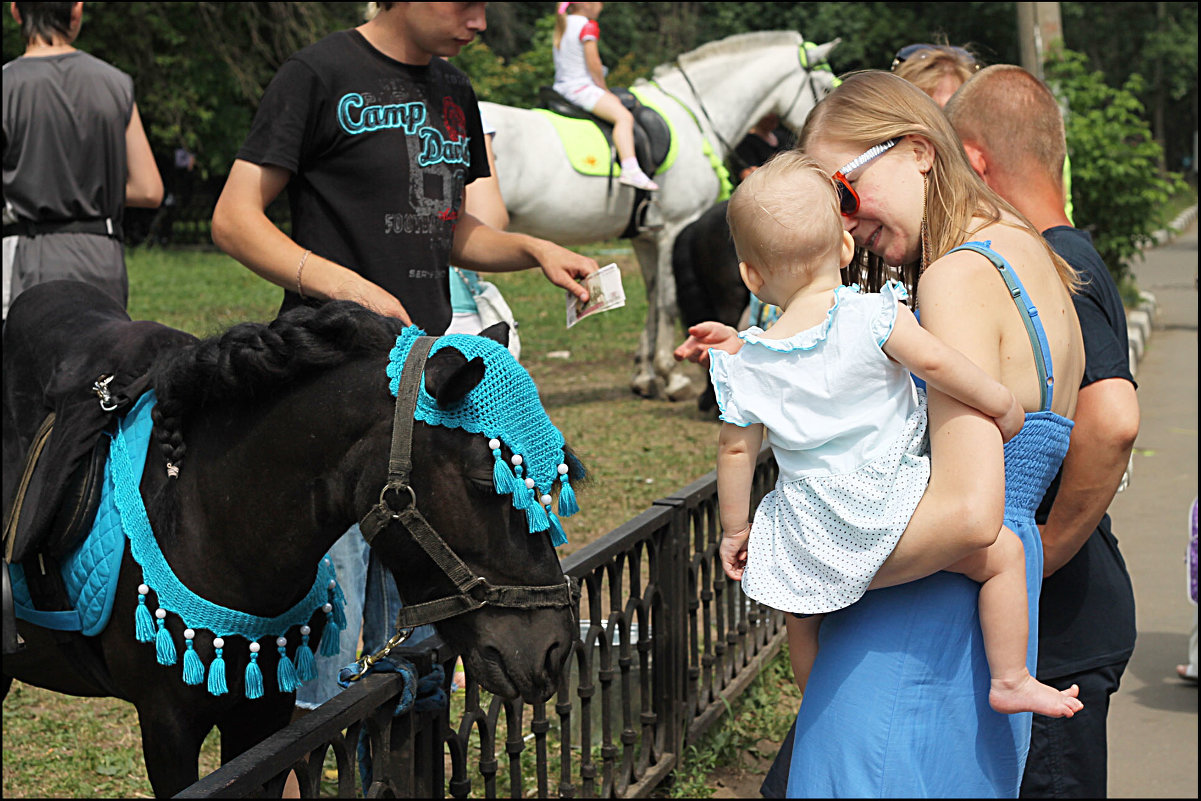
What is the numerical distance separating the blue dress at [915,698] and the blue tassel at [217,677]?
1.05 metres

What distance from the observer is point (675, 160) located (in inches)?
369

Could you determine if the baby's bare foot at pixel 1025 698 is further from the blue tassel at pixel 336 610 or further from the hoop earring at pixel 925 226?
the blue tassel at pixel 336 610

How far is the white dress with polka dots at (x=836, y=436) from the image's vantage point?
1.75 meters

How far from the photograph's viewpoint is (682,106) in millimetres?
9703

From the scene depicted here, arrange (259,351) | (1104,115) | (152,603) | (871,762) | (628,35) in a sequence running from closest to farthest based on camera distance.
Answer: (871,762) < (259,351) < (152,603) < (1104,115) < (628,35)

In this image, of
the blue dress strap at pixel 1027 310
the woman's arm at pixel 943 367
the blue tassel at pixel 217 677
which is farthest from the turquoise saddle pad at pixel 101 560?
the blue dress strap at pixel 1027 310

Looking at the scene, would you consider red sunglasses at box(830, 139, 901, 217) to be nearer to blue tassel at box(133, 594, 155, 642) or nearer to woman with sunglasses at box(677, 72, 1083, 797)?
woman with sunglasses at box(677, 72, 1083, 797)

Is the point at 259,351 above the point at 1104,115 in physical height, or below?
above

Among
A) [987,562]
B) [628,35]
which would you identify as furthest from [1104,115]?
[628,35]

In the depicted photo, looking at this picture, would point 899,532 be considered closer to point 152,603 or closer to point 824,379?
point 824,379

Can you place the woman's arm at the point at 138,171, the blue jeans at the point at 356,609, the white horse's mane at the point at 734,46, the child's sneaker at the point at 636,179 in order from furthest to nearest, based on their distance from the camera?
the white horse's mane at the point at 734,46 < the child's sneaker at the point at 636,179 < the woman's arm at the point at 138,171 < the blue jeans at the point at 356,609

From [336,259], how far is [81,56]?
203cm

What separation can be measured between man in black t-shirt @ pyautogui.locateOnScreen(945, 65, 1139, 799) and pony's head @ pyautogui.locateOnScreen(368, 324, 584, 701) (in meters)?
0.97

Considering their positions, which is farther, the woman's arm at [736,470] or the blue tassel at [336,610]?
the blue tassel at [336,610]
